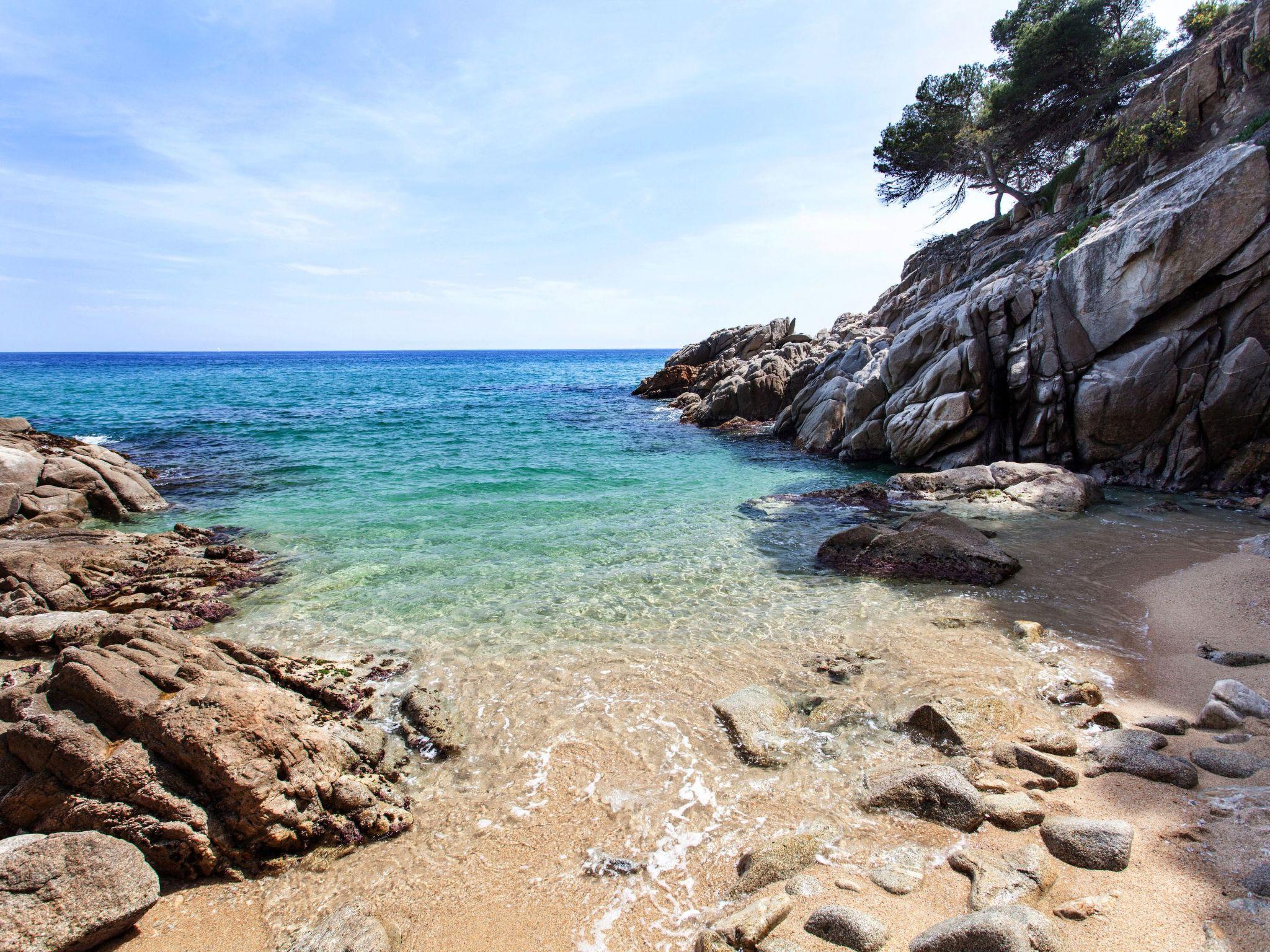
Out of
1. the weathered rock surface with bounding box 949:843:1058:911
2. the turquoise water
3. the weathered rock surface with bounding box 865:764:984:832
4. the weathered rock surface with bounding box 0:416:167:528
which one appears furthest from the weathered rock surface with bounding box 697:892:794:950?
the weathered rock surface with bounding box 0:416:167:528

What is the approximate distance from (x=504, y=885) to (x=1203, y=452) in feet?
74.4

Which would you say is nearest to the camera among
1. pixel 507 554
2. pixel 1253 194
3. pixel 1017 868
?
pixel 1017 868

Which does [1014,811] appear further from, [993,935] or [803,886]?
[803,886]

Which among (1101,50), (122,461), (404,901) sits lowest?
(404,901)

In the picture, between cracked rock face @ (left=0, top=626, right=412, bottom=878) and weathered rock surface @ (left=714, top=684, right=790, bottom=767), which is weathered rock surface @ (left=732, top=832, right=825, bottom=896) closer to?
weathered rock surface @ (left=714, top=684, right=790, bottom=767)

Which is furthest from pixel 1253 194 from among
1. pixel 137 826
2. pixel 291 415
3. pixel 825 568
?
pixel 291 415

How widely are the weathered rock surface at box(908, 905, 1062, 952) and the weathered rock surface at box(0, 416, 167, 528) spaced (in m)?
20.7

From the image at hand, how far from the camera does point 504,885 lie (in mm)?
5211

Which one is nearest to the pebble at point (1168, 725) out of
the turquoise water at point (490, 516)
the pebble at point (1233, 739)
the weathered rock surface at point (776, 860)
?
the pebble at point (1233, 739)

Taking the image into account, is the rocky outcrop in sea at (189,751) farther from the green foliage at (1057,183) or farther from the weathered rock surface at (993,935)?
the green foliage at (1057,183)

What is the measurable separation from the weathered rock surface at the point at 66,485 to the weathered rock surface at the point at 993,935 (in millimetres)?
20660

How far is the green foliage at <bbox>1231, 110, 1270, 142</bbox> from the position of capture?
19.8m

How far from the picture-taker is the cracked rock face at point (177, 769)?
520cm

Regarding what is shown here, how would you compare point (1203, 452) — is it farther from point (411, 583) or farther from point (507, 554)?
point (411, 583)
